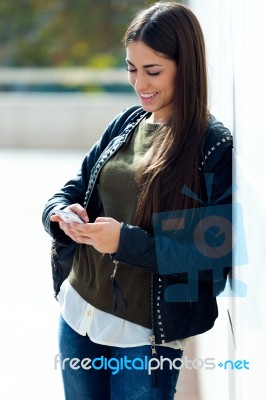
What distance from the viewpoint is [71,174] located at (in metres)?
10.7

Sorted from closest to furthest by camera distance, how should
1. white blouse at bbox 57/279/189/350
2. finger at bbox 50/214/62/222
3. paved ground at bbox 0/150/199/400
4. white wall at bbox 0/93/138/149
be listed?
white blouse at bbox 57/279/189/350
finger at bbox 50/214/62/222
paved ground at bbox 0/150/199/400
white wall at bbox 0/93/138/149

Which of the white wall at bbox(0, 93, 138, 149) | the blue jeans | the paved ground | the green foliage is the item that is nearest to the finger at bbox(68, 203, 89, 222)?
the blue jeans

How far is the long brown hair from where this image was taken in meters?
2.27

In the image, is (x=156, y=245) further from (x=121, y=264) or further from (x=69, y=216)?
(x=69, y=216)

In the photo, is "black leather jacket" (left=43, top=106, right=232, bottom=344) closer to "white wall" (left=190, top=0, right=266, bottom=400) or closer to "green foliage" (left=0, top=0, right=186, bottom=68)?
"white wall" (left=190, top=0, right=266, bottom=400)

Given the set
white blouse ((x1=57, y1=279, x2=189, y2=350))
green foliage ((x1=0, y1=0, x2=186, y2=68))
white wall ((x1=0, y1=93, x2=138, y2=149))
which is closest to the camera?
white blouse ((x1=57, y1=279, x2=189, y2=350))

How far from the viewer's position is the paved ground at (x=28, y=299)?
4430 mm

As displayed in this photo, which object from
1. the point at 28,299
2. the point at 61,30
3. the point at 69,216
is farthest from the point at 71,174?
the point at 61,30

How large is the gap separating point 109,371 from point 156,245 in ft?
1.50

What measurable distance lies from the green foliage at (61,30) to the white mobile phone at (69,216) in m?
25.6

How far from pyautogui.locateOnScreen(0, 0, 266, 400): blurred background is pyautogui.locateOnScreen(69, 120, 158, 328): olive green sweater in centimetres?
25

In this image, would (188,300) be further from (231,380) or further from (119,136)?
(119,136)

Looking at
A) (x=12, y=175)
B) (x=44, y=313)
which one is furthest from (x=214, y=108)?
(x=12, y=175)

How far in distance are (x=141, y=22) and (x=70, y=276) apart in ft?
2.47
